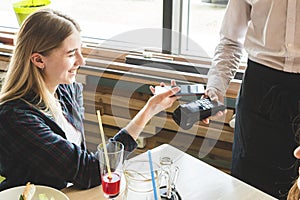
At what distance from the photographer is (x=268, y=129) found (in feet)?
5.14

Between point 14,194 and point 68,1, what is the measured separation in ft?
5.54

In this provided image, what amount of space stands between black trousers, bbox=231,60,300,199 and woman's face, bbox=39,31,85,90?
58 centimetres

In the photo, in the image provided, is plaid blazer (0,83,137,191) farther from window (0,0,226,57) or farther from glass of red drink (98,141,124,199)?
window (0,0,226,57)

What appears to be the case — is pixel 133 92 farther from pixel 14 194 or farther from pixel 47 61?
pixel 14 194

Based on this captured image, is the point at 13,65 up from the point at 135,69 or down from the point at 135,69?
up

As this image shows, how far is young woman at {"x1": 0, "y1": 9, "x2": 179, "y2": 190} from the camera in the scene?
1438 millimetres

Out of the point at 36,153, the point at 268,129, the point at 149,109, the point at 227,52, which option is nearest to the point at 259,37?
the point at 227,52

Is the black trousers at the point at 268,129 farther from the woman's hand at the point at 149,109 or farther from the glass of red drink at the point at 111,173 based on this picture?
the glass of red drink at the point at 111,173

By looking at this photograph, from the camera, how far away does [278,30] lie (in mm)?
1483

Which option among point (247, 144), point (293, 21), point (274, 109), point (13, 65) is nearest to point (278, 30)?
point (293, 21)

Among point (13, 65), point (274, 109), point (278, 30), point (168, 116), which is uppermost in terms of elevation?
point (278, 30)

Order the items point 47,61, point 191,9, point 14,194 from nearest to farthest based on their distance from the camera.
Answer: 1. point 14,194
2. point 47,61
3. point 191,9

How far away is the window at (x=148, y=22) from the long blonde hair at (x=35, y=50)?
955 mm

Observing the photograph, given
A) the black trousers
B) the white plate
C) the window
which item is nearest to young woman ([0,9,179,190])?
the white plate
